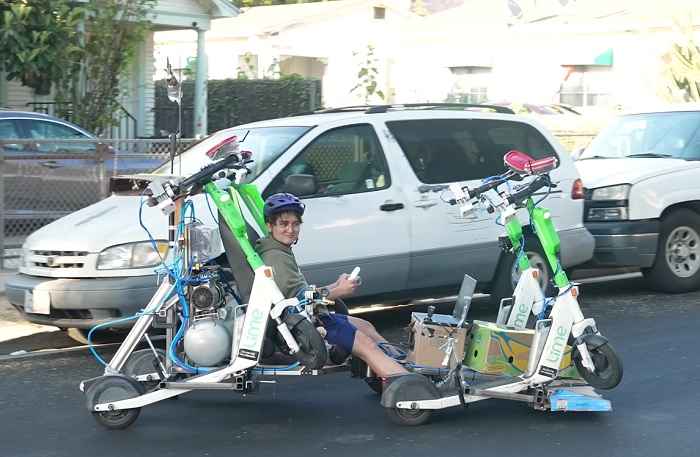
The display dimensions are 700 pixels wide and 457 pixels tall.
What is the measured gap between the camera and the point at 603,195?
10977 millimetres

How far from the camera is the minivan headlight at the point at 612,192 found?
429 inches

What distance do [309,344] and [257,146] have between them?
307 centimetres

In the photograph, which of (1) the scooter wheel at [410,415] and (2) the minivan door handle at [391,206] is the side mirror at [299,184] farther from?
(1) the scooter wheel at [410,415]

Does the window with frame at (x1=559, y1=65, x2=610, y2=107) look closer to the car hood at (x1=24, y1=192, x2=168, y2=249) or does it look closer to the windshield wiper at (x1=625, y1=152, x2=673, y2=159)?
the windshield wiper at (x1=625, y1=152, x2=673, y2=159)

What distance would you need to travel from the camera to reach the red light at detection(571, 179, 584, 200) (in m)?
10.1

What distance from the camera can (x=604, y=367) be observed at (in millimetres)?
6473

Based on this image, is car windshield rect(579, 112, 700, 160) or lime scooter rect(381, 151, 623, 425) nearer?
lime scooter rect(381, 151, 623, 425)

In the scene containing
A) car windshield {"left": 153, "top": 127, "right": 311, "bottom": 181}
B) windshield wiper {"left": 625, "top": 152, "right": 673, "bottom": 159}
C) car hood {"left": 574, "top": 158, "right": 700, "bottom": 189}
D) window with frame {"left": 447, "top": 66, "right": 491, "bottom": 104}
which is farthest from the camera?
window with frame {"left": 447, "top": 66, "right": 491, "bottom": 104}

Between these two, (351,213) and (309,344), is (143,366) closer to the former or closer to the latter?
(309,344)

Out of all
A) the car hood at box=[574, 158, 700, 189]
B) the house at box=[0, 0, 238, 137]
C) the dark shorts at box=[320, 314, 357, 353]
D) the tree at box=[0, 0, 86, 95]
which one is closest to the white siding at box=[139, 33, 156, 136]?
the house at box=[0, 0, 238, 137]

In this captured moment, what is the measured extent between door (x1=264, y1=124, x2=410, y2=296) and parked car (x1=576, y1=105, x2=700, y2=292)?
9.10ft

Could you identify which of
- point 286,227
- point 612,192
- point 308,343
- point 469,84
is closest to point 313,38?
point 469,84

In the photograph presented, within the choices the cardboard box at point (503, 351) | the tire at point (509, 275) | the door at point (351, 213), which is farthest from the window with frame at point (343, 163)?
the cardboard box at point (503, 351)

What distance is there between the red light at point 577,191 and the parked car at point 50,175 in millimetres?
4873
